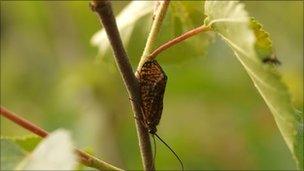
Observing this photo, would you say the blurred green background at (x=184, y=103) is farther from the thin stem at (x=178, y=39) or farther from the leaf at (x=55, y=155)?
the leaf at (x=55, y=155)

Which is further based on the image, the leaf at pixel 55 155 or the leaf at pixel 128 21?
the leaf at pixel 128 21

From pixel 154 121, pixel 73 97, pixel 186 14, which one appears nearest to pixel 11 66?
pixel 73 97

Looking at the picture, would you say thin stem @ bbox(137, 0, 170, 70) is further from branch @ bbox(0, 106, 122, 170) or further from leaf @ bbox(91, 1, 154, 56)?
leaf @ bbox(91, 1, 154, 56)

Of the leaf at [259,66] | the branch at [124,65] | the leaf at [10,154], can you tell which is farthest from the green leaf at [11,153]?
the leaf at [259,66]

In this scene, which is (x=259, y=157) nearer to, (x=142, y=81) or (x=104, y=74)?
(x=104, y=74)

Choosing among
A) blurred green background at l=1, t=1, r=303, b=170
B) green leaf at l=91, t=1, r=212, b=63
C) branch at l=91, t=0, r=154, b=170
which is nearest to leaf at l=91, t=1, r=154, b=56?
green leaf at l=91, t=1, r=212, b=63
